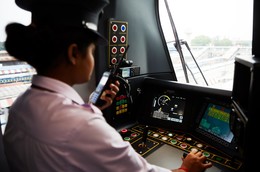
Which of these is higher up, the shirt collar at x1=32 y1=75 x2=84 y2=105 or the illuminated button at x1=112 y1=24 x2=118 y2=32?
the illuminated button at x1=112 y1=24 x2=118 y2=32

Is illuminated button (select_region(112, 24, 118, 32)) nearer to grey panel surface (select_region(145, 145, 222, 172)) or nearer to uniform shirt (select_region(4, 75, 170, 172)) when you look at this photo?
grey panel surface (select_region(145, 145, 222, 172))

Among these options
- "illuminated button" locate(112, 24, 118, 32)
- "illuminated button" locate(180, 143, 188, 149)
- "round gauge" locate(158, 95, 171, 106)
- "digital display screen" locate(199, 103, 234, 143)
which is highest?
"illuminated button" locate(112, 24, 118, 32)

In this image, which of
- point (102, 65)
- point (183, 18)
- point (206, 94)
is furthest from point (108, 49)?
point (183, 18)

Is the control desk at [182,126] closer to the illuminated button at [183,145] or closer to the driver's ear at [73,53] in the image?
the illuminated button at [183,145]

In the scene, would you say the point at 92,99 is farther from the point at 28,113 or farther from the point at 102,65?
the point at 28,113

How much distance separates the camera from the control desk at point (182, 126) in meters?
1.34

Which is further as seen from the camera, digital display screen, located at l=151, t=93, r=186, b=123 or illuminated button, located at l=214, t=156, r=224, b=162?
digital display screen, located at l=151, t=93, r=186, b=123

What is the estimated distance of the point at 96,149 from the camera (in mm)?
658

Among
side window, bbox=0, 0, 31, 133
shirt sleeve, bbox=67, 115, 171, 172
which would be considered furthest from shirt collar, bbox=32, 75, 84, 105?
side window, bbox=0, 0, 31, 133

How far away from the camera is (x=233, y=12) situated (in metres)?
1.91

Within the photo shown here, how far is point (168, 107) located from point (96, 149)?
1167 mm

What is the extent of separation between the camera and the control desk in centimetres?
134

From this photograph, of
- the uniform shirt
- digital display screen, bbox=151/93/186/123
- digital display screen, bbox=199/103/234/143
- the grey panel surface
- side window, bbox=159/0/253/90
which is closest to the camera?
the uniform shirt

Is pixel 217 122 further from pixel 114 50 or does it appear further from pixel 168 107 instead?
pixel 114 50
